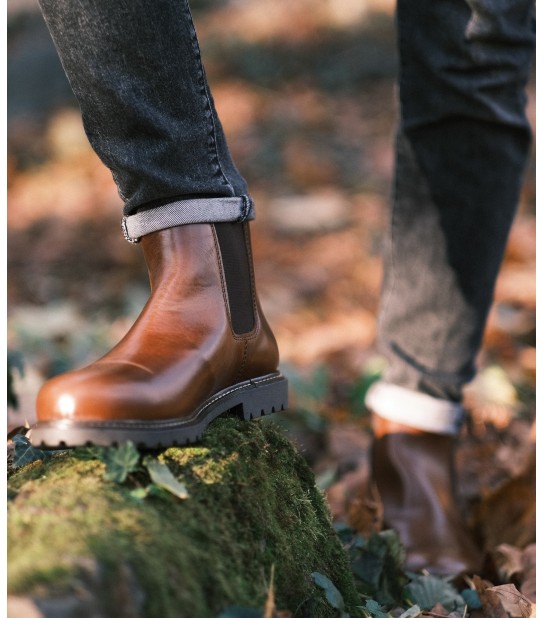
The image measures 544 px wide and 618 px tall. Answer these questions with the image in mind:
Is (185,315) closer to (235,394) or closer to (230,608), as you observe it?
(235,394)

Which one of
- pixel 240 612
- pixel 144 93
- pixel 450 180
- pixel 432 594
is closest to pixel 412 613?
pixel 432 594

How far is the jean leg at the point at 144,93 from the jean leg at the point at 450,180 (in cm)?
74

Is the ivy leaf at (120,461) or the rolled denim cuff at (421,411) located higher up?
the ivy leaf at (120,461)

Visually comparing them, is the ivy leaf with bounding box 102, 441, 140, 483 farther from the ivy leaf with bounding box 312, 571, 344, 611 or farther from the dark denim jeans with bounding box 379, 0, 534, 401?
the dark denim jeans with bounding box 379, 0, 534, 401

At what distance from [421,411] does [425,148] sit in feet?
2.16

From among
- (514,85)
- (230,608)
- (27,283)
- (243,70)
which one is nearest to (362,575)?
(230,608)

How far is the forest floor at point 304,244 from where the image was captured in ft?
7.92

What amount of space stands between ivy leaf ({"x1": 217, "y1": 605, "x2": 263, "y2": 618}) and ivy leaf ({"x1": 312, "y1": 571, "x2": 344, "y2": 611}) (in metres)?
0.22

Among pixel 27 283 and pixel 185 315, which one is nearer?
pixel 185 315

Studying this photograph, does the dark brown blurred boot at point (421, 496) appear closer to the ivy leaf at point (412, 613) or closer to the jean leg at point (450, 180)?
the jean leg at point (450, 180)

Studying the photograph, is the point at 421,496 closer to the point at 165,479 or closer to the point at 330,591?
the point at 330,591

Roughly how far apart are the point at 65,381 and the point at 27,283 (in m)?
3.46

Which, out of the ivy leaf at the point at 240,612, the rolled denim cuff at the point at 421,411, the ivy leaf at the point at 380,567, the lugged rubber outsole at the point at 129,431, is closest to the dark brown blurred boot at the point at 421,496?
the rolled denim cuff at the point at 421,411
